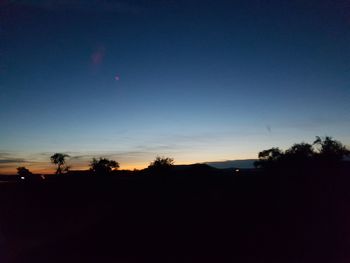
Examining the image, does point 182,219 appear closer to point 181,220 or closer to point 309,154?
point 181,220

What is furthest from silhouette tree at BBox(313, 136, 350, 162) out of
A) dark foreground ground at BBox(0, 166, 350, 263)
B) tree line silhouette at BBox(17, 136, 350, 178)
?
dark foreground ground at BBox(0, 166, 350, 263)

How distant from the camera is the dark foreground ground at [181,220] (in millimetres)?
16391

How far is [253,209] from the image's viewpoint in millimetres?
27438

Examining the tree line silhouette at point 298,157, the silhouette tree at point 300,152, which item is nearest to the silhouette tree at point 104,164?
the tree line silhouette at point 298,157

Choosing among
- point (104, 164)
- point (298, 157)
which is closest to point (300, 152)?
point (298, 157)

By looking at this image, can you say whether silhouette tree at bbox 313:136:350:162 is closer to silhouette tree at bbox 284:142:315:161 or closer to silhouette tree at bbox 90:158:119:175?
silhouette tree at bbox 284:142:315:161

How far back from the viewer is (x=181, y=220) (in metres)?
24.5

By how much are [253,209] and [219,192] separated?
31.0 ft

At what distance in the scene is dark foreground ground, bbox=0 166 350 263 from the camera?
16.4m

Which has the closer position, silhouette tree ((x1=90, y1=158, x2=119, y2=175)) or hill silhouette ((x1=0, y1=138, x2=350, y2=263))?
hill silhouette ((x1=0, y1=138, x2=350, y2=263))

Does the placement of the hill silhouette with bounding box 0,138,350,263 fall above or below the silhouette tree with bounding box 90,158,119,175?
below

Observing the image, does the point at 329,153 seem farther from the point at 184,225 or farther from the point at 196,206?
the point at 184,225

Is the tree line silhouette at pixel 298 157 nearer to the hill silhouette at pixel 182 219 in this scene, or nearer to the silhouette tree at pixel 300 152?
the silhouette tree at pixel 300 152

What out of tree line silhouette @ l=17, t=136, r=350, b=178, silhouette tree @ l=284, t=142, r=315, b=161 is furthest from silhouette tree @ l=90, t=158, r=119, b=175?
silhouette tree @ l=284, t=142, r=315, b=161
